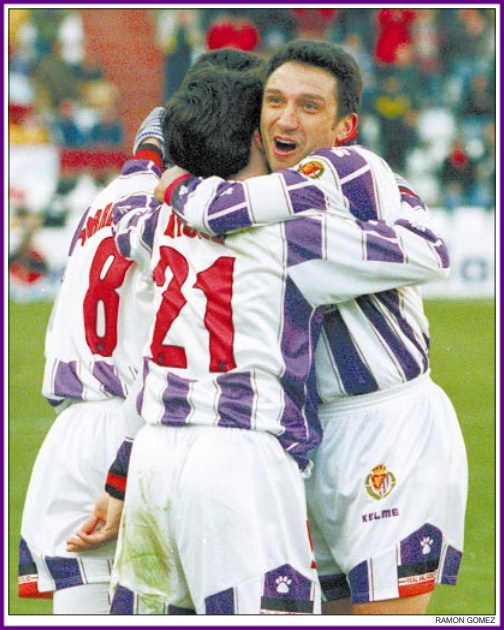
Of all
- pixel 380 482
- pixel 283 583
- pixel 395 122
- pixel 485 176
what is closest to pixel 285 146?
pixel 380 482

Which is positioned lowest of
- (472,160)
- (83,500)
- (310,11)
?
(83,500)

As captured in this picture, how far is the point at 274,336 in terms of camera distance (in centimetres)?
349

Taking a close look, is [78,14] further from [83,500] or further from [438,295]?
[83,500]

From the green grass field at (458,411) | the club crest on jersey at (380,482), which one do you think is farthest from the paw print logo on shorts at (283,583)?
the green grass field at (458,411)

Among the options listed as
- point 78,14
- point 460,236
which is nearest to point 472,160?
point 460,236

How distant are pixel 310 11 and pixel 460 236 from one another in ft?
16.1

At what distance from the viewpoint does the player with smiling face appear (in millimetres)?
3676

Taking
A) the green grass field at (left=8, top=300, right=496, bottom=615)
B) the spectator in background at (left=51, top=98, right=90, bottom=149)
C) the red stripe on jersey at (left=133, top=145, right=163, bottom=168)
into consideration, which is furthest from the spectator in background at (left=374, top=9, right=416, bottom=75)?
the red stripe on jersey at (left=133, top=145, right=163, bottom=168)

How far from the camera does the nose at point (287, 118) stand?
3633mm

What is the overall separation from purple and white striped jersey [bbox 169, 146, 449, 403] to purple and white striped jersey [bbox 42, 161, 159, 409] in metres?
0.48

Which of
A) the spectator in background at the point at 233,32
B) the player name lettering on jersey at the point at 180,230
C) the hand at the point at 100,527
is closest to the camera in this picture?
the player name lettering on jersey at the point at 180,230

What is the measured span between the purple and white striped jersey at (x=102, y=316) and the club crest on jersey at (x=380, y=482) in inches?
30.3

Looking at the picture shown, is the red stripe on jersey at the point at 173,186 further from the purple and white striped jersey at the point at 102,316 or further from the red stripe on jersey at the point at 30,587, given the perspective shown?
the red stripe on jersey at the point at 30,587

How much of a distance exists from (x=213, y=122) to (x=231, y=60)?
0.41m
